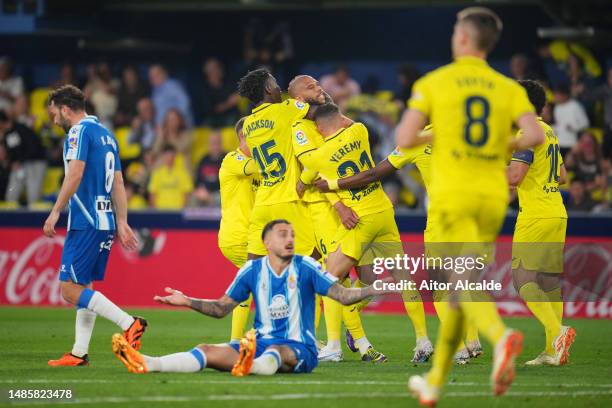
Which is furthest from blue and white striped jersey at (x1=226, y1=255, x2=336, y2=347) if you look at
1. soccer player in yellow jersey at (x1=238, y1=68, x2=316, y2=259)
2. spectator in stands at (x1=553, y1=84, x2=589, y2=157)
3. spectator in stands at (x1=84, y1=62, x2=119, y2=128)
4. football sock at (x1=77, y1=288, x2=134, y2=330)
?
spectator in stands at (x1=84, y1=62, x2=119, y2=128)

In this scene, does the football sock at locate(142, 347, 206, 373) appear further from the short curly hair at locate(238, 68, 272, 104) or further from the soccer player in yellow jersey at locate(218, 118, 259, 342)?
the short curly hair at locate(238, 68, 272, 104)

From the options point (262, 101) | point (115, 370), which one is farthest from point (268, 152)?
point (115, 370)

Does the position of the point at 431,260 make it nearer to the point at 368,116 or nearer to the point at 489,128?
the point at 489,128

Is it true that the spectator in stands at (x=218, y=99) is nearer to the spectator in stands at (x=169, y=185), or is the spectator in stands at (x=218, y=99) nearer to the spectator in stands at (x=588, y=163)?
the spectator in stands at (x=169, y=185)

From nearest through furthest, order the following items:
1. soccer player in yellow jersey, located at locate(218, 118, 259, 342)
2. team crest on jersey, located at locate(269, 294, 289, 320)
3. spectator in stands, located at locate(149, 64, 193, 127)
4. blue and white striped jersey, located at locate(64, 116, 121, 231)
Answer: team crest on jersey, located at locate(269, 294, 289, 320) < blue and white striped jersey, located at locate(64, 116, 121, 231) < soccer player in yellow jersey, located at locate(218, 118, 259, 342) < spectator in stands, located at locate(149, 64, 193, 127)

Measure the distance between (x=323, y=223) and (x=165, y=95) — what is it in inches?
427

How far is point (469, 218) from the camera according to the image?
690 centimetres

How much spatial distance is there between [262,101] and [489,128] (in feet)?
14.2

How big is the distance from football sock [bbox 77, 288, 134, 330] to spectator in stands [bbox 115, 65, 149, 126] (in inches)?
475

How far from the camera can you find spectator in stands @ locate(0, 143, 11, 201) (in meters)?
20.6

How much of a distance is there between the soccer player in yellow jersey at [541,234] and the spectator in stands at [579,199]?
6.53 meters

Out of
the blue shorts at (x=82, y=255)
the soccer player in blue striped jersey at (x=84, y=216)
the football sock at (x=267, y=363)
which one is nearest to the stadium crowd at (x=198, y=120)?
the soccer player in blue striped jersey at (x=84, y=216)

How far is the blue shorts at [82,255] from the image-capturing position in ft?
31.6

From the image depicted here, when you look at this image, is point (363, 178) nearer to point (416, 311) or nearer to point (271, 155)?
point (271, 155)
